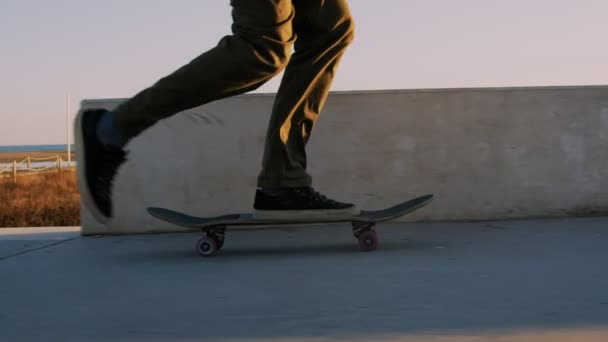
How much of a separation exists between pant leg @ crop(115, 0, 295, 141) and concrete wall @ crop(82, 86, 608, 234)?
1.62 m

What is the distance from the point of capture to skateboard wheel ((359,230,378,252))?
3285 mm

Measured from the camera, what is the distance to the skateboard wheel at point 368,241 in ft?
10.8

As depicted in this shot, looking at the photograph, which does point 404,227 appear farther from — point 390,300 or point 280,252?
point 390,300

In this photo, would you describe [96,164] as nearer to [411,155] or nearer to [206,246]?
[206,246]

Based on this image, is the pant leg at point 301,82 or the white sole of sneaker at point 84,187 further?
the pant leg at point 301,82

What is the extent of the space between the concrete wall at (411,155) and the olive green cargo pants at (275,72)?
4.37 feet

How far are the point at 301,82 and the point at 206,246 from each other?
0.80 meters

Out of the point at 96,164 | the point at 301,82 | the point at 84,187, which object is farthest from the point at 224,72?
the point at 84,187

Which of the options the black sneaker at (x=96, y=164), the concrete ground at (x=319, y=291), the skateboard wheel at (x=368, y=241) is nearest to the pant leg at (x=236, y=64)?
the black sneaker at (x=96, y=164)

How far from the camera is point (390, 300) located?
2127mm

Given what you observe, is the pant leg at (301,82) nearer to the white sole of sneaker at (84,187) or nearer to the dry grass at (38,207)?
the white sole of sneaker at (84,187)

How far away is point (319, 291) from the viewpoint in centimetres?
229

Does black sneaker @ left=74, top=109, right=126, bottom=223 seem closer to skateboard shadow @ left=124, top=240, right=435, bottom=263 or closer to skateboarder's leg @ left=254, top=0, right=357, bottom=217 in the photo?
skateboard shadow @ left=124, top=240, right=435, bottom=263

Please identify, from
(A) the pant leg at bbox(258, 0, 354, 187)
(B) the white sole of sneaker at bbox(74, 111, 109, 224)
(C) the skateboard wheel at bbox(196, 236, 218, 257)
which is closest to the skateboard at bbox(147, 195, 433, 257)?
(C) the skateboard wheel at bbox(196, 236, 218, 257)
